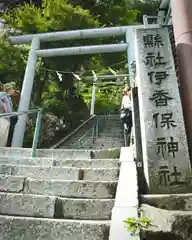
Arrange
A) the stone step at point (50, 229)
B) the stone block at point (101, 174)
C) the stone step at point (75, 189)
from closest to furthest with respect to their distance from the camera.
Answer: the stone step at point (50, 229), the stone step at point (75, 189), the stone block at point (101, 174)

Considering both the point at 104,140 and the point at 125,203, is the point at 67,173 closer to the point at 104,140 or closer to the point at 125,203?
the point at 125,203

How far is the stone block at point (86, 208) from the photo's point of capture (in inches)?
102

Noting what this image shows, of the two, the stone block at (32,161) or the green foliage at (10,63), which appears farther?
the green foliage at (10,63)

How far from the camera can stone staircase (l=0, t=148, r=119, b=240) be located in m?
2.29

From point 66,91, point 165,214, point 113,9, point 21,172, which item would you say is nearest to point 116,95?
point 66,91

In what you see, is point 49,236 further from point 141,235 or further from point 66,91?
point 66,91

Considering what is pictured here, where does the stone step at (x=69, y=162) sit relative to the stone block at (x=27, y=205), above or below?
above

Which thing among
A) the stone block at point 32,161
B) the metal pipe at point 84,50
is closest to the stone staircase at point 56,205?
the stone block at point 32,161

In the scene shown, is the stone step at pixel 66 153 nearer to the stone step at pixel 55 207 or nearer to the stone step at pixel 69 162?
the stone step at pixel 69 162

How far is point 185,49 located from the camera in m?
3.34

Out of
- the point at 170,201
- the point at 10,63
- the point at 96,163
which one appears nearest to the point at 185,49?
the point at 170,201

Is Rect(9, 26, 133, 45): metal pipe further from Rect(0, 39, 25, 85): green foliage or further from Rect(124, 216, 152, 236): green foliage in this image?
Rect(124, 216, 152, 236): green foliage

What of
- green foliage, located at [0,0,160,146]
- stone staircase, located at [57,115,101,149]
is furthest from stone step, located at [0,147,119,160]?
green foliage, located at [0,0,160,146]

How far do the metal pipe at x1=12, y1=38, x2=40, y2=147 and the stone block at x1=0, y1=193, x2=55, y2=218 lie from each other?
670 centimetres
